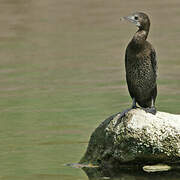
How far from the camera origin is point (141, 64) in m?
10.3

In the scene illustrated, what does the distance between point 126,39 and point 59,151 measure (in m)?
11.6

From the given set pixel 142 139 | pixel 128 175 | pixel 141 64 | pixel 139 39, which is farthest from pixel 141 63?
pixel 128 175

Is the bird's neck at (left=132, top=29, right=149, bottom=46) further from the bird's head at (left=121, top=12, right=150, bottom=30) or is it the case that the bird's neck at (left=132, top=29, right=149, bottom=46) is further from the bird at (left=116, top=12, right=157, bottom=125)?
the bird's head at (left=121, top=12, right=150, bottom=30)

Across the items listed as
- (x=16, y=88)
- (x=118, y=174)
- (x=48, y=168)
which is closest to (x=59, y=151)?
(x=48, y=168)

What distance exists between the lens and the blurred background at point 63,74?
38.9 ft

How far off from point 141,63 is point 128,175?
5.39ft

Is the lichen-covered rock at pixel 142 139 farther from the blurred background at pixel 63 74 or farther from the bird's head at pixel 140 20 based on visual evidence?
the bird's head at pixel 140 20

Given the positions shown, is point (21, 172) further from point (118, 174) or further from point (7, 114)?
point (7, 114)

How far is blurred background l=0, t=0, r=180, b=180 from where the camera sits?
11855 millimetres

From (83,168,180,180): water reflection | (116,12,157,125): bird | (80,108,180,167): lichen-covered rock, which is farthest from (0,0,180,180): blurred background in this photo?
(116,12,157,125): bird

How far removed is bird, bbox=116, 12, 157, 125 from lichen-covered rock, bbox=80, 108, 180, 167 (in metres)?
0.19

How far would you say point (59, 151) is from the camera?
1169 cm

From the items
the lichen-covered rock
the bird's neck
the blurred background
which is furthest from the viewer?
the blurred background

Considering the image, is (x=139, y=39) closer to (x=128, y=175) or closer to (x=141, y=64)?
(x=141, y=64)
